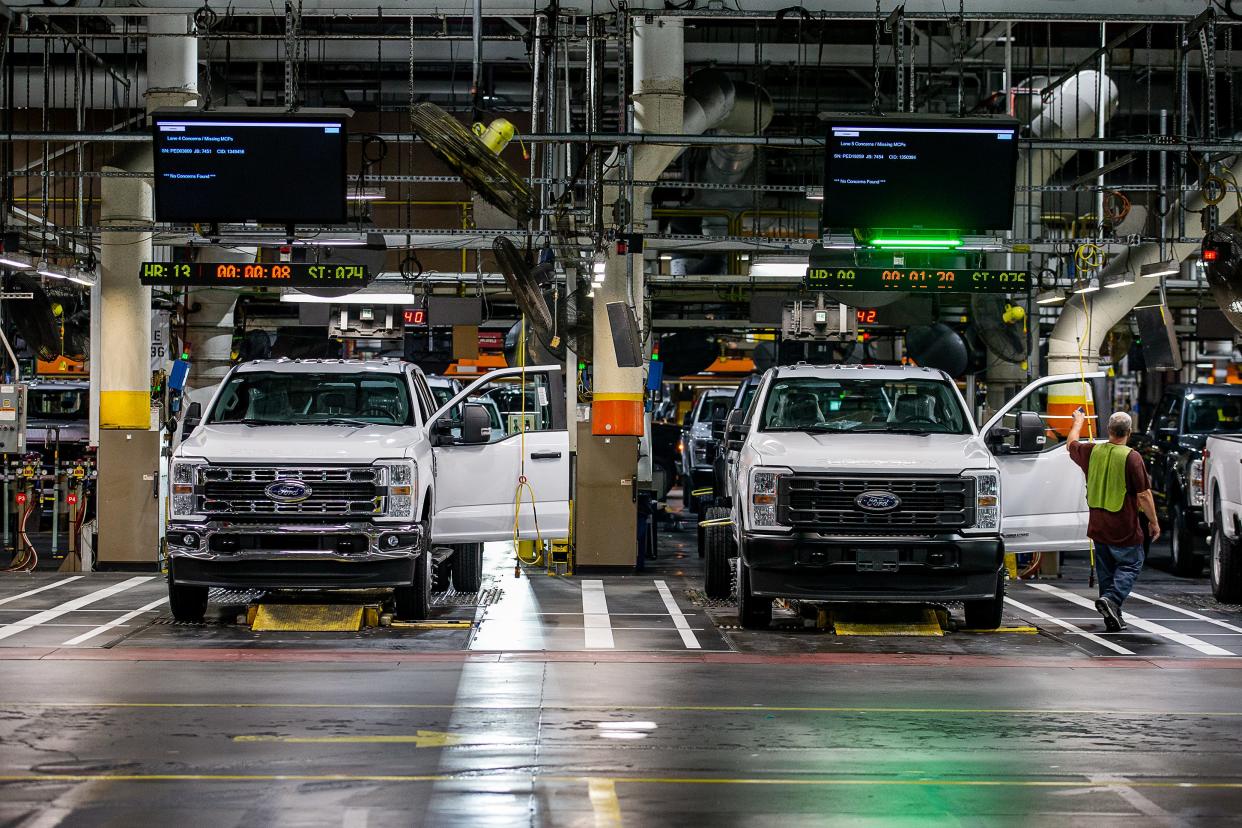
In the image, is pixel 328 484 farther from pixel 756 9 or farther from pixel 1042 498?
pixel 756 9

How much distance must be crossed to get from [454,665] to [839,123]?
625cm

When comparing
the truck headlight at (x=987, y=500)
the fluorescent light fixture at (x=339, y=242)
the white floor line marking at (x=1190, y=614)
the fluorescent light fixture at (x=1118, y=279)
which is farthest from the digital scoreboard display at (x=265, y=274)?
the white floor line marking at (x=1190, y=614)

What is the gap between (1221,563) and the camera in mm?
15883

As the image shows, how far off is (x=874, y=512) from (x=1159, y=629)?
3.33m

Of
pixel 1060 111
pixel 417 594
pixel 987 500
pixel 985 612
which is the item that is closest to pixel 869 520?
pixel 987 500

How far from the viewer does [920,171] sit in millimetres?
14602

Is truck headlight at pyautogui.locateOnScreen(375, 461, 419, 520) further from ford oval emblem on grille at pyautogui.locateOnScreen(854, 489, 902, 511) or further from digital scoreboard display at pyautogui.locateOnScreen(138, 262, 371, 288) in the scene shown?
digital scoreboard display at pyautogui.locateOnScreen(138, 262, 371, 288)

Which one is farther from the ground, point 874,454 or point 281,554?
point 874,454

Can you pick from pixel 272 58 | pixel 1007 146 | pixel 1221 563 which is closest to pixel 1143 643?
pixel 1221 563

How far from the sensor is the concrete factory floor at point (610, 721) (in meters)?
7.29

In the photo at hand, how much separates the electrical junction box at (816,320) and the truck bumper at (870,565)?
22.2 feet

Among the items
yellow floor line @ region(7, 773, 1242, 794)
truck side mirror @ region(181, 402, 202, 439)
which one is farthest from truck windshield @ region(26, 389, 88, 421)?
yellow floor line @ region(7, 773, 1242, 794)

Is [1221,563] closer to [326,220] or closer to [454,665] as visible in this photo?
[454,665]

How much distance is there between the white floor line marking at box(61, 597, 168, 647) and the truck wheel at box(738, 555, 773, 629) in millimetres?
5409
